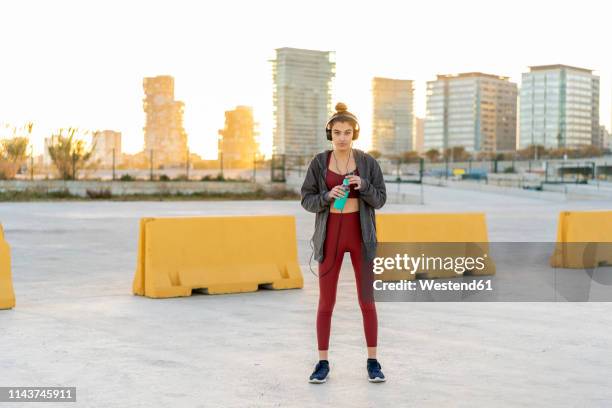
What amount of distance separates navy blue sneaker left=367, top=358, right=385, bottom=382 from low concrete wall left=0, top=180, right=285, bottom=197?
1666 inches

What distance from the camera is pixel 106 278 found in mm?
12195

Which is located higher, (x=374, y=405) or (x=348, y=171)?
(x=348, y=171)

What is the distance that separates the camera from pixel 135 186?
4981 centimetres

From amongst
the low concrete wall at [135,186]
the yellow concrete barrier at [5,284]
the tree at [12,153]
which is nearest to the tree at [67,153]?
the tree at [12,153]

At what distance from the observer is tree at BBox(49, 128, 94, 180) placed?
2128 inches

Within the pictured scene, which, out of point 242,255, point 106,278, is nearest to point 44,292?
point 106,278

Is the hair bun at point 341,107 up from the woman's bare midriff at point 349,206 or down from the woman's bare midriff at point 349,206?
up

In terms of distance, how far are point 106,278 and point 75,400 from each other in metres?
6.73

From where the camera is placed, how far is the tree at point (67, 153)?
177 feet

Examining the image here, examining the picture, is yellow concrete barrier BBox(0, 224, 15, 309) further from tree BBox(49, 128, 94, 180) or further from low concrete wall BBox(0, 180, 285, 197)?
tree BBox(49, 128, 94, 180)

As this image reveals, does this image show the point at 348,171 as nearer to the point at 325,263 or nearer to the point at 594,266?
the point at 325,263

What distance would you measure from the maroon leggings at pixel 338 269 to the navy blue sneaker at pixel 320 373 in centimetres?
13

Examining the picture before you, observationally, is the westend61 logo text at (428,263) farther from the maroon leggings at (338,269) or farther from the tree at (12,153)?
the tree at (12,153)

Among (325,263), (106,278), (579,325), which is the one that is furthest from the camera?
(106,278)
